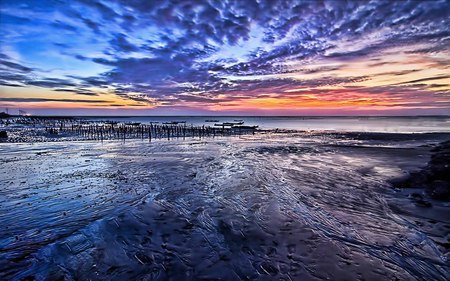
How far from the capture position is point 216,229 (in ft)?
26.5

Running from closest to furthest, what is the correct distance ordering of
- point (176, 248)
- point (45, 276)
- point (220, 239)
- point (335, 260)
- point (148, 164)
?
point (45, 276) < point (335, 260) < point (176, 248) < point (220, 239) < point (148, 164)

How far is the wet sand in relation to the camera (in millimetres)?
5898

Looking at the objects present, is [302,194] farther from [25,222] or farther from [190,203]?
[25,222]

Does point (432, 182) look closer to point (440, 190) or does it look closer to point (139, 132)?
point (440, 190)

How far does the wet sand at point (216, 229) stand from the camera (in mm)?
5898

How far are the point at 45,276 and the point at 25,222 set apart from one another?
376 cm

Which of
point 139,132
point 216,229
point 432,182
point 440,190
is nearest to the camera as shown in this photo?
point 216,229

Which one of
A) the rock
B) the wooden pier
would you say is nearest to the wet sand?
the rock

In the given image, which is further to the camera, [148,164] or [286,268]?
[148,164]

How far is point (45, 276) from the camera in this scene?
18.4 feet

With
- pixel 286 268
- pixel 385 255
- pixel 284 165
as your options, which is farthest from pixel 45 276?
pixel 284 165

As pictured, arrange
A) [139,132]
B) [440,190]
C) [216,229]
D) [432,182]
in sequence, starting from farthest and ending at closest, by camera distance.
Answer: [139,132], [432,182], [440,190], [216,229]

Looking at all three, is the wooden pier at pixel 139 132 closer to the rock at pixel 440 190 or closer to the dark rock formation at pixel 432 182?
the dark rock formation at pixel 432 182

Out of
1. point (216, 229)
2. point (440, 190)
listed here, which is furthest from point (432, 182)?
point (216, 229)
